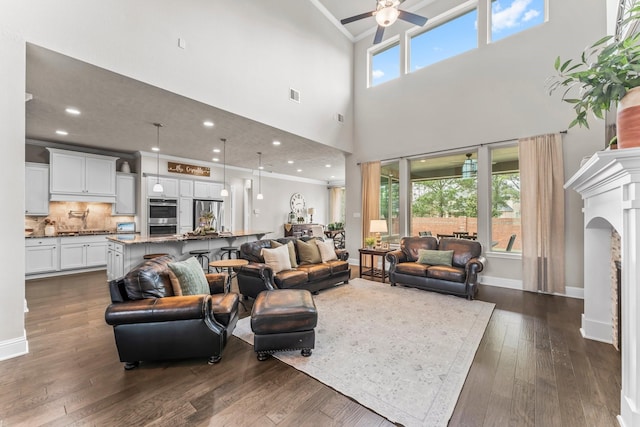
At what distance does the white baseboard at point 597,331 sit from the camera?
2.76m

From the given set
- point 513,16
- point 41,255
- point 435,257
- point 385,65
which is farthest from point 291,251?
point 513,16

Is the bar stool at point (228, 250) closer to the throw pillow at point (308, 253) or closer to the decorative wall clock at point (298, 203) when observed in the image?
the throw pillow at point (308, 253)

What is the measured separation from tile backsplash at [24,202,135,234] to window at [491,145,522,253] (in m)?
8.78

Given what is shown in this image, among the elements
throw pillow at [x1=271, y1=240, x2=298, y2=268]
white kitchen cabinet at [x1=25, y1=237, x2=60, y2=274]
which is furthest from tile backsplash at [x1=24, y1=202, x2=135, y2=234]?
throw pillow at [x1=271, y1=240, x2=298, y2=268]

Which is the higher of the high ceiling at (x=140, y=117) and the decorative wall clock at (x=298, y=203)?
the high ceiling at (x=140, y=117)

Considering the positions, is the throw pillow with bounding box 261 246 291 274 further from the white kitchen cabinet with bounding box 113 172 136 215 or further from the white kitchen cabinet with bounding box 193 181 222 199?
the white kitchen cabinet with bounding box 113 172 136 215

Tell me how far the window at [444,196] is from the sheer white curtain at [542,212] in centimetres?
88

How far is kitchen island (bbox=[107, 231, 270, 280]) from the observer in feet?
15.1

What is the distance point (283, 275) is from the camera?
4008 millimetres

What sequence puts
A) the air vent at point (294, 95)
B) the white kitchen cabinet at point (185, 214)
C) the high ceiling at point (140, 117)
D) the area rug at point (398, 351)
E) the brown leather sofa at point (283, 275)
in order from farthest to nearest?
1. the white kitchen cabinet at point (185, 214)
2. the air vent at point (294, 95)
3. the brown leather sofa at point (283, 275)
4. the high ceiling at point (140, 117)
5. the area rug at point (398, 351)

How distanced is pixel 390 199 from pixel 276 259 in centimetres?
360

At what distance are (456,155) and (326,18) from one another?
4.36 metres

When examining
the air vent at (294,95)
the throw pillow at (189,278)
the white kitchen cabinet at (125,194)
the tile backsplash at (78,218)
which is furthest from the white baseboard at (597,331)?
the tile backsplash at (78,218)

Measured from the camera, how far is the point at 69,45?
9.29 ft
